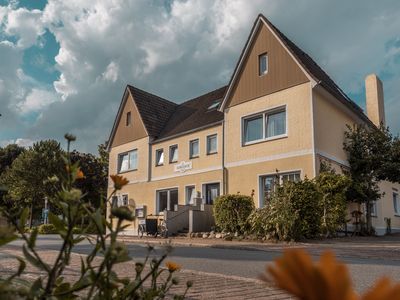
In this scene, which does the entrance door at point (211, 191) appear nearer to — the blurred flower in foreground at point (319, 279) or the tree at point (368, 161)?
the tree at point (368, 161)

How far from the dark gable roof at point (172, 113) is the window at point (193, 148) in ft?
2.47

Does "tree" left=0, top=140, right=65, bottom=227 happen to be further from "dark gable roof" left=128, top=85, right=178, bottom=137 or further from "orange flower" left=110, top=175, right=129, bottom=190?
"orange flower" left=110, top=175, right=129, bottom=190

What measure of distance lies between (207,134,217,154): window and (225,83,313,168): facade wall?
3.93ft

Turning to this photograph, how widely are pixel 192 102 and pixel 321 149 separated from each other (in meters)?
12.7

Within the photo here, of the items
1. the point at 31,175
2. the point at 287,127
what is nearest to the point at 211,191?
the point at 287,127

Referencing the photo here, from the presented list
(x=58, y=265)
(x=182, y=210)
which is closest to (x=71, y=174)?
(x=58, y=265)

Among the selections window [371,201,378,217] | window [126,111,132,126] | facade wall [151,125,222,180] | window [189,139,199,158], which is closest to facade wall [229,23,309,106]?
facade wall [151,125,222,180]

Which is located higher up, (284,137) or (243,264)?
(284,137)

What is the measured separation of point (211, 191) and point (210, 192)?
100 mm

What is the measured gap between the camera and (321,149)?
17672mm

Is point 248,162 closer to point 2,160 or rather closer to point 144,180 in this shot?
point 144,180

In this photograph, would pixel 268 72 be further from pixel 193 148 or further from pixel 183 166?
pixel 183 166

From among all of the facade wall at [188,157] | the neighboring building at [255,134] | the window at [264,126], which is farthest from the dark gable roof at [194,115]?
the window at [264,126]

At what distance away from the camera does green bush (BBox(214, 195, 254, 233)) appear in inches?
665
